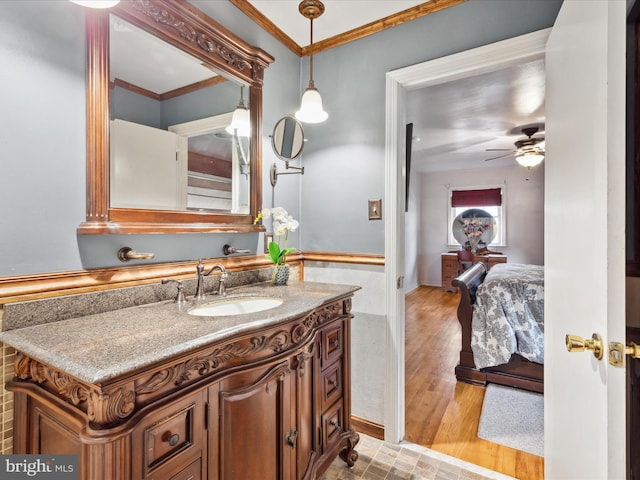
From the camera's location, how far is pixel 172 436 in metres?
0.86

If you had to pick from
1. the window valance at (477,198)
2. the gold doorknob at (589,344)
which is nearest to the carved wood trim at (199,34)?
the gold doorknob at (589,344)

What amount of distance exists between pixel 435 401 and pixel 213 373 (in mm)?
1992

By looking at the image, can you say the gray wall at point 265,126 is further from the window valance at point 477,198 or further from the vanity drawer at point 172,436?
the window valance at point 477,198

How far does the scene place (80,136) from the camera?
1.16 metres

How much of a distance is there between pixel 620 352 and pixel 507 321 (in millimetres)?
1982

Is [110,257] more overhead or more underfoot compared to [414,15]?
more underfoot

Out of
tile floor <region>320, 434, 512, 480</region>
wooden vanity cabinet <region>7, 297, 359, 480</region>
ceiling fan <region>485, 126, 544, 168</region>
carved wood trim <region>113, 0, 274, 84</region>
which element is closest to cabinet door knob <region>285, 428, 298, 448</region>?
wooden vanity cabinet <region>7, 297, 359, 480</region>

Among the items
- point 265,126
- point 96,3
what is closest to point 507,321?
point 265,126

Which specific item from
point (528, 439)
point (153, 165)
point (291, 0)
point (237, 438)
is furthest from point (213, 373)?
point (528, 439)

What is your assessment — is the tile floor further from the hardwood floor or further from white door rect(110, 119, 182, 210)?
white door rect(110, 119, 182, 210)

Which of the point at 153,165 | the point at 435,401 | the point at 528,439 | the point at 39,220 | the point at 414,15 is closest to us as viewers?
the point at 39,220

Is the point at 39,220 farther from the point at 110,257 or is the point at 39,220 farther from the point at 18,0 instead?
the point at 18,0

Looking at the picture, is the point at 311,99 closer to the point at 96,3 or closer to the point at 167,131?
the point at 167,131

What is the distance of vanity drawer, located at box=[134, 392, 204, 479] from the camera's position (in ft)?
2.61
